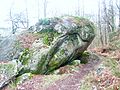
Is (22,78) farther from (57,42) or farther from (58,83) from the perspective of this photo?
(57,42)

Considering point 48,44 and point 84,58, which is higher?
point 48,44

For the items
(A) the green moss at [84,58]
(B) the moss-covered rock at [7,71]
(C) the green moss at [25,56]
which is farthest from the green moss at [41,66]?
(A) the green moss at [84,58]

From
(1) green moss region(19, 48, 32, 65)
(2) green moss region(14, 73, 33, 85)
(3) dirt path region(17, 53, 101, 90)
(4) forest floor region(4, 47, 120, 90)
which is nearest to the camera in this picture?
(4) forest floor region(4, 47, 120, 90)

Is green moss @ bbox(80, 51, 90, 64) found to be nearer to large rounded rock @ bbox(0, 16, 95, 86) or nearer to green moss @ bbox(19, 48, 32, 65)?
large rounded rock @ bbox(0, 16, 95, 86)

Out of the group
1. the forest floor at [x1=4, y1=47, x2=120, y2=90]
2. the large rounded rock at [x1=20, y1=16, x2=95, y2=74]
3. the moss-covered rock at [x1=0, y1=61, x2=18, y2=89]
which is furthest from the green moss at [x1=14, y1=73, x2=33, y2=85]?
the large rounded rock at [x1=20, y1=16, x2=95, y2=74]

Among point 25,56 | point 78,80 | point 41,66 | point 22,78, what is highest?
point 25,56

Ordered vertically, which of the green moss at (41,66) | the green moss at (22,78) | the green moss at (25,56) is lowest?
the green moss at (22,78)

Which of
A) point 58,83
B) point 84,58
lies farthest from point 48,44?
point 84,58

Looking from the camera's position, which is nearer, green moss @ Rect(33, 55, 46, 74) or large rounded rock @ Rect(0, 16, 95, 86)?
green moss @ Rect(33, 55, 46, 74)

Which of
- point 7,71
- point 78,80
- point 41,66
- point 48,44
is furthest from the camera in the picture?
point 48,44

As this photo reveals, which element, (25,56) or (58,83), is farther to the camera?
(25,56)

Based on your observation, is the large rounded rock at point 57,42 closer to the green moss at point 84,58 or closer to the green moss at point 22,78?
the green moss at point 84,58

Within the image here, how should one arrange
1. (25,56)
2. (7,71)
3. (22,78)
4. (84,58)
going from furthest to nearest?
(84,58), (25,56), (7,71), (22,78)

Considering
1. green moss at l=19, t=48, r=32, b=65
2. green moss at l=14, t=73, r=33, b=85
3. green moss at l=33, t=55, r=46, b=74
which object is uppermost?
green moss at l=19, t=48, r=32, b=65
